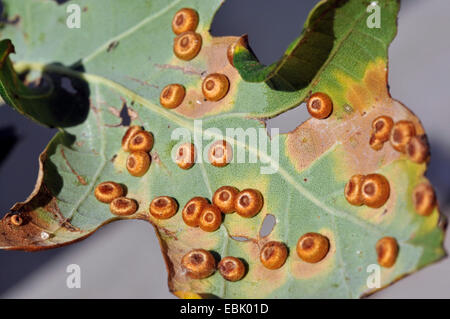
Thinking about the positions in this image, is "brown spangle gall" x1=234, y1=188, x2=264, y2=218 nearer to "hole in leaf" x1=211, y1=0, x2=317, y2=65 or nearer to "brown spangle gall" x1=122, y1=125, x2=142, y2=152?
"brown spangle gall" x1=122, y1=125, x2=142, y2=152

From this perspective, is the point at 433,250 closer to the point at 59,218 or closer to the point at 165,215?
the point at 165,215

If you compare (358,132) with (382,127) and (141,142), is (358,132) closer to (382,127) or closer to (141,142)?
(382,127)

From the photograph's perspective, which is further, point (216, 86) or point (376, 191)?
point (216, 86)

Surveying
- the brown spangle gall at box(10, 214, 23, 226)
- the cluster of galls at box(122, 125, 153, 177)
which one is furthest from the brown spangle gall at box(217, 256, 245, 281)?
the brown spangle gall at box(10, 214, 23, 226)

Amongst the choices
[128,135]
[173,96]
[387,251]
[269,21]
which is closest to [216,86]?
[173,96]

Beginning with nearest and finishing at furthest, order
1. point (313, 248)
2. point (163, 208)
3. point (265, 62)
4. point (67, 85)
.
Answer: point (313, 248)
point (163, 208)
point (67, 85)
point (265, 62)

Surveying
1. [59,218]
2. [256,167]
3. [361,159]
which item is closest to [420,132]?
[361,159]
